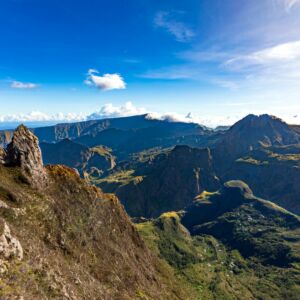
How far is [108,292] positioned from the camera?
9275 cm

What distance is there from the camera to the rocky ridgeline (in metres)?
105

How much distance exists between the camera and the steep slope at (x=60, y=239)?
221 ft

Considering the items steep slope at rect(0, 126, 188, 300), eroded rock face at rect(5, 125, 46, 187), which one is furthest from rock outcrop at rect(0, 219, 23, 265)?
eroded rock face at rect(5, 125, 46, 187)

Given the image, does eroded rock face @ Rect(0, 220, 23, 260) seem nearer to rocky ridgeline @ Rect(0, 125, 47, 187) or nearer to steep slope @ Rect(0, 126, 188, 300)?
steep slope @ Rect(0, 126, 188, 300)

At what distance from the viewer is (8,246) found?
66.1m

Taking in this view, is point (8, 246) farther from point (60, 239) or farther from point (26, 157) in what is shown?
point (26, 157)

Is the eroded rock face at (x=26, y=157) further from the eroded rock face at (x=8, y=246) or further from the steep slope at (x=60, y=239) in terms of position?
the eroded rock face at (x=8, y=246)

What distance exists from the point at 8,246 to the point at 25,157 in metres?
47.0

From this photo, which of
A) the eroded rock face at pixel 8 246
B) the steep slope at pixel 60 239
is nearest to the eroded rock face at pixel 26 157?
the steep slope at pixel 60 239

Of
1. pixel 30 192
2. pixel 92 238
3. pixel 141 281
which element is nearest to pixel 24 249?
pixel 30 192

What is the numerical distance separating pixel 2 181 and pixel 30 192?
32.0 ft

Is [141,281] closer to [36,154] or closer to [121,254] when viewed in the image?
[121,254]

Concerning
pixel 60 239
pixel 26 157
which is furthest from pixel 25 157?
pixel 60 239

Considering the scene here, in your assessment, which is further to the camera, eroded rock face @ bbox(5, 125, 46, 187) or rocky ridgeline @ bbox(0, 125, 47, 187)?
eroded rock face @ bbox(5, 125, 46, 187)
